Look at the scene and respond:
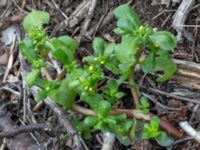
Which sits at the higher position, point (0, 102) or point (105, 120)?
point (0, 102)

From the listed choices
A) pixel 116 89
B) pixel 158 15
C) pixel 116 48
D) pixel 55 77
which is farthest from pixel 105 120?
pixel 158 15

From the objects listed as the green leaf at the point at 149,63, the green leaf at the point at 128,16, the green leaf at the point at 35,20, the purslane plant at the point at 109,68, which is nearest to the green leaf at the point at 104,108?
the purslane plant at the point at 109,68

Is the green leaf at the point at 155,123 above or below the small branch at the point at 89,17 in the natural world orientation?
below

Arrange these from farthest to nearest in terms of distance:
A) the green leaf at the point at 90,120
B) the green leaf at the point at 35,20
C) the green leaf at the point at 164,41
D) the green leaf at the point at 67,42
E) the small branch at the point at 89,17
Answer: the small branch at the point at 89,17 → the green leaf at the point at 35,20 → the green leaf at the point at 67,42 → the green leaf at the point at 90,120 → the green leaf at the point at 164,41

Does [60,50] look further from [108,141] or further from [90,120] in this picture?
[108,141]

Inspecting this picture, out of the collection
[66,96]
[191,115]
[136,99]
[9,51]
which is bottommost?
[191,115]

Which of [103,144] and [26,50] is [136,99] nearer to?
[103,144]

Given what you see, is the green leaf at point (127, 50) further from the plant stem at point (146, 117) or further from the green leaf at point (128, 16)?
the plant stem at point (146, 117)
